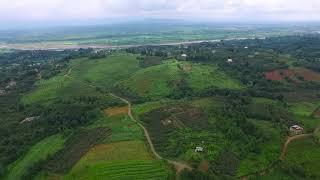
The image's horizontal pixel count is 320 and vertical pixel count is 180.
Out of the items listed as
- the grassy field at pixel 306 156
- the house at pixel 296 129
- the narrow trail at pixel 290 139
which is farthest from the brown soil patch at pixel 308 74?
the grassy field at pixel 306 156

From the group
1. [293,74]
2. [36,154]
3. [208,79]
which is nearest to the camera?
[36,154]

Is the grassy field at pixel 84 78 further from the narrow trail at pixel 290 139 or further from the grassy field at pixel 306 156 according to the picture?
the grassy field at pixel 306 156

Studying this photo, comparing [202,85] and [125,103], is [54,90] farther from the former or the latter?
[202,85]

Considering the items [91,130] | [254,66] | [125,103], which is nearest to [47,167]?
[91,130]

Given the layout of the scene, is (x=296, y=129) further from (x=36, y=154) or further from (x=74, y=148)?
(x=36, y=154)

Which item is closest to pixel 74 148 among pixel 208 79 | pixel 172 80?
pixel 172 80

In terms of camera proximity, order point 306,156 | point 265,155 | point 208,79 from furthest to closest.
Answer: point 208,79, point 265,155, point 306,156

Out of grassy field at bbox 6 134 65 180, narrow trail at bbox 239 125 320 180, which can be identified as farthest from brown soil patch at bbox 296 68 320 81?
grassy field at bbox 6 134 65 180

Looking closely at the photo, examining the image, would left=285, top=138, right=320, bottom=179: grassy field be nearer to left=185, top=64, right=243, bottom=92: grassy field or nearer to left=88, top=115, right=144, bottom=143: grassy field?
left=88, top=115, right=144, bottom=143: grassy field
